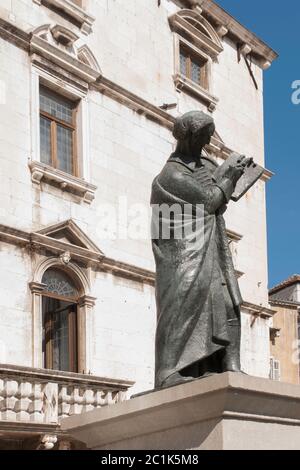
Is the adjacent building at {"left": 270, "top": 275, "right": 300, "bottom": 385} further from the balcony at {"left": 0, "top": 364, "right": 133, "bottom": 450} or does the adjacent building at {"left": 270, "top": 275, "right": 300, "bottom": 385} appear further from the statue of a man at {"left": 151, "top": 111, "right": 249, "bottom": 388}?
the statue of a man at {"left": 151, "top": 111, "right": 249, "bottom": 388}

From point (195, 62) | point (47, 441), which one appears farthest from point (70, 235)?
point (195, 62)

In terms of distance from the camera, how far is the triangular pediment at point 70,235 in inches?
688

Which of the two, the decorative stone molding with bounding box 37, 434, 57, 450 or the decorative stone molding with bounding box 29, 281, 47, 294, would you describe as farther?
the decorative stone molding with bounding box 29, 281, 47, 294

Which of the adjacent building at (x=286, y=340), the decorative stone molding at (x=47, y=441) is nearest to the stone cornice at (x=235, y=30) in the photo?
the adjacent building at (x=286, y=340)

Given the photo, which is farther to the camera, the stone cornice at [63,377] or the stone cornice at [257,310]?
the stone cornice at [257,310]

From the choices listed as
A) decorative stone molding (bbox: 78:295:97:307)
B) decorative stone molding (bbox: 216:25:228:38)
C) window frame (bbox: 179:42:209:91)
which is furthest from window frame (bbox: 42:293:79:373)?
decorative stone molding (bbox: 216:25:228:38)

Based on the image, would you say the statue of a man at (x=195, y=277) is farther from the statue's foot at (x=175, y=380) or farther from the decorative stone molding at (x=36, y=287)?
the decorative stone molding at (x=36, y=287)

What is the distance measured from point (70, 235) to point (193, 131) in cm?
1042

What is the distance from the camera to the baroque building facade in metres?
16.2

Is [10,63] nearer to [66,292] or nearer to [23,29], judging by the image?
[23,29]

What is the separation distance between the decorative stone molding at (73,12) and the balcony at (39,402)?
7019mm

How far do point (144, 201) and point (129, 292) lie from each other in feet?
6.65

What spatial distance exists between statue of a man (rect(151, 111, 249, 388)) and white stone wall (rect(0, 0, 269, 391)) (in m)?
8.97

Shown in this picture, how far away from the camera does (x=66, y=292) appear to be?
17797mm
